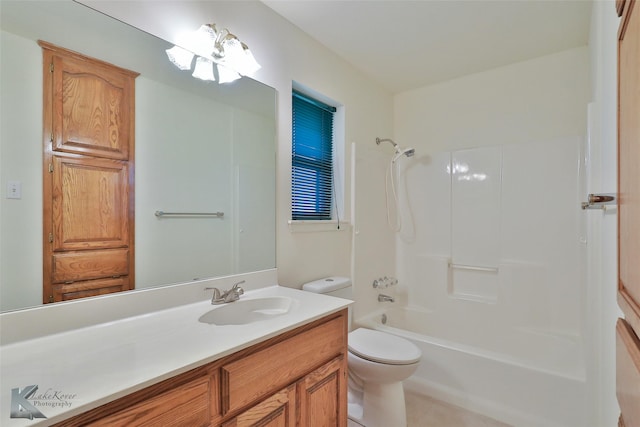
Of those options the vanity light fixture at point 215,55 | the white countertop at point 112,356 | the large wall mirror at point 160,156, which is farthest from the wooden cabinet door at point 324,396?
the vanity light fixture at point 215,55

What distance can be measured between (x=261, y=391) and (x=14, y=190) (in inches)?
39.7

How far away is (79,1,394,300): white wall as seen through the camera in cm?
138

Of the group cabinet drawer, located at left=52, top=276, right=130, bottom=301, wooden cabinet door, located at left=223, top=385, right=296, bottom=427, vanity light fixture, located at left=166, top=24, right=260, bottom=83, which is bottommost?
wooden cabinet door, located at left=223, top=385, right=296, bottom=427

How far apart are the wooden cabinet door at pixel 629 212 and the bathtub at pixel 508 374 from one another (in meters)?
1.52

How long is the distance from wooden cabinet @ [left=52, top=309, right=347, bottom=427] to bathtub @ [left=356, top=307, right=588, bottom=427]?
1.09m

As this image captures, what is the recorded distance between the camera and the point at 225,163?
1580 mm

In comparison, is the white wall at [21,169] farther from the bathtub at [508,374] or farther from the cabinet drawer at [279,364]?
the bathtub at [508,374]

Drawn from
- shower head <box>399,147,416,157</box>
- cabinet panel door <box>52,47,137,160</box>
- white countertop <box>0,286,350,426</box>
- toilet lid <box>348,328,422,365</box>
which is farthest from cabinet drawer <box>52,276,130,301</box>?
shower head <box>399,147,416,157</box>

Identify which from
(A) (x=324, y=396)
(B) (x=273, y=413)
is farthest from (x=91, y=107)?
(A) (x=324, y=396)

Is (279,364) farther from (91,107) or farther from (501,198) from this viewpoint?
(501,198)

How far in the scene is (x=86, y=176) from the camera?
109 cm

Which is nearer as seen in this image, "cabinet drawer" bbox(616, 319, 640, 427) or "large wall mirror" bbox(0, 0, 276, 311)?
"cabinet drawer" bbox(616, 319, 640, 427)

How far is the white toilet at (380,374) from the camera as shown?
165cm

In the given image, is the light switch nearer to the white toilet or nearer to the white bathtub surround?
the white toilet
